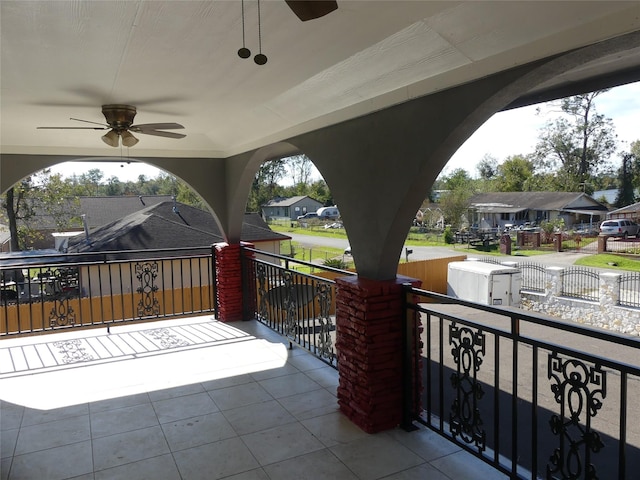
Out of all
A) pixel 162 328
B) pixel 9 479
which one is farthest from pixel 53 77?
pixel 162 328

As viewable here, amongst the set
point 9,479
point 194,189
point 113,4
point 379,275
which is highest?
point 113,4

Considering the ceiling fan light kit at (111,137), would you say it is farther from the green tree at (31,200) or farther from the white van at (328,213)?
the white van at (328,213)

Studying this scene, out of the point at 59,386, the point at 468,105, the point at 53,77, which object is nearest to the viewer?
the point at 468,105

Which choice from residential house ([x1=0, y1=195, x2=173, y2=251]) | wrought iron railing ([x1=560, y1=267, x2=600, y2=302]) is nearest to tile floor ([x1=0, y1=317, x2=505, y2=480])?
wrought iron railing ([x1=560, y1=267, x2=600, y2=302])

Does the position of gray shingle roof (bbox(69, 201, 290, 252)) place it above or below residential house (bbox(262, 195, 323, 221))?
below

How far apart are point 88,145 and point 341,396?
431 centimetres

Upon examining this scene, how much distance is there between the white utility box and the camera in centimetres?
1313

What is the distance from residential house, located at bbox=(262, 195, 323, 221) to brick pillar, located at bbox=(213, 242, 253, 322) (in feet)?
121

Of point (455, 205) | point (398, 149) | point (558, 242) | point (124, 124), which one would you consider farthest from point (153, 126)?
point (455, 205)

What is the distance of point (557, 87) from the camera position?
2.71 m

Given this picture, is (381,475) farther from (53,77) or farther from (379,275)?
(53,77)

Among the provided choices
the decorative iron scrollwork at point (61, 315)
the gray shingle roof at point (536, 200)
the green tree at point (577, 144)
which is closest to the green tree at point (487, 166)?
the green tree at point (577, 144)

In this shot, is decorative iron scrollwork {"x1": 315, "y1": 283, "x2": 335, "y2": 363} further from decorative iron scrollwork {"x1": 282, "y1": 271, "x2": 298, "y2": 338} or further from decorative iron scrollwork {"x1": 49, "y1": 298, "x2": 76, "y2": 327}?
decorative iron scrollwork {"x1": 49, "y1": 298, "x2": 76, "y2": 327}

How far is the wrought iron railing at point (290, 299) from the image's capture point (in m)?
4.22
